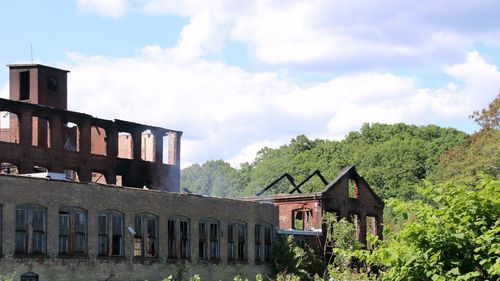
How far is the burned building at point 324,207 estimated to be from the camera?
160 feet

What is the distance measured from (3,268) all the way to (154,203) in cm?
845

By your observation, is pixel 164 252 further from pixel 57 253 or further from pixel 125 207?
pixel 57 253

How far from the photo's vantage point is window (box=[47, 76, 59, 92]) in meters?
54.7

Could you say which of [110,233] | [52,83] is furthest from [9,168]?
[110,233]

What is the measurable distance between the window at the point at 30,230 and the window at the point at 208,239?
9.50 metres

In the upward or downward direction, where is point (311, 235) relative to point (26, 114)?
downward

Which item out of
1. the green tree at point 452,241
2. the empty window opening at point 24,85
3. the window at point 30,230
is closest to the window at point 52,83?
the empty window opening at point 24,85

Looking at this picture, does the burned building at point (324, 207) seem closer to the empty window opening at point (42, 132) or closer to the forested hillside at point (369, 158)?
the empty window opening at point (42, 132)

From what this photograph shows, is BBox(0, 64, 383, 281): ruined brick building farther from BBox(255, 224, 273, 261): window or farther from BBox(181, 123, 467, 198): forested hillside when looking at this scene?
BBox(181, 123, 467, 198): forested hillside

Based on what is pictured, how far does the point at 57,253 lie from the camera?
33.8 m

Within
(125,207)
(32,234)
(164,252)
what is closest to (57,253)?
(32,234)

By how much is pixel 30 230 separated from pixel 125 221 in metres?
5.02

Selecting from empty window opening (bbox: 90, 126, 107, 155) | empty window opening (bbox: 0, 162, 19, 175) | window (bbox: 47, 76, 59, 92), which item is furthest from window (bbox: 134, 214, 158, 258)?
empty window opening (bbox: 90, 126, 107, 155)

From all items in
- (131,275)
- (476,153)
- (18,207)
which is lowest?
(131,275)
